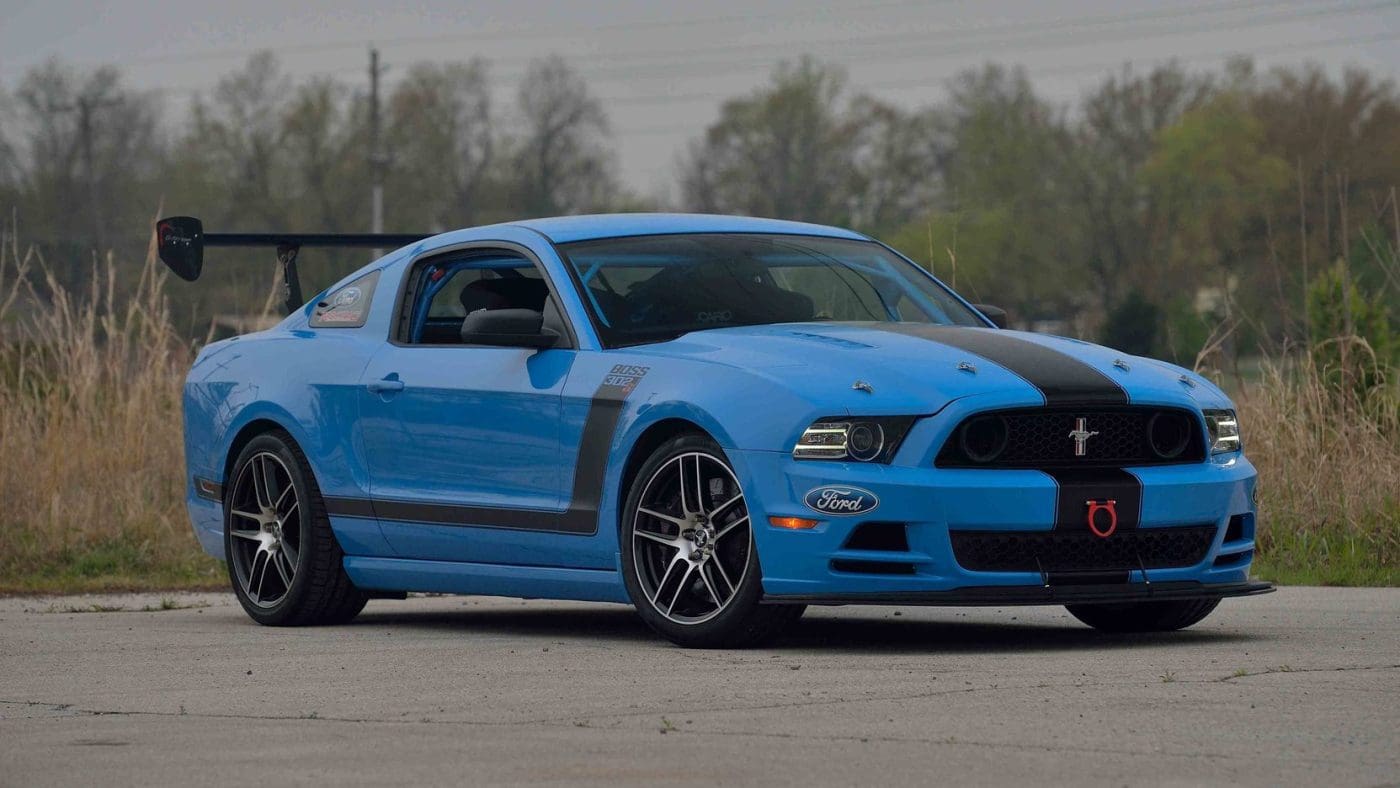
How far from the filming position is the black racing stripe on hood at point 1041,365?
294 inches

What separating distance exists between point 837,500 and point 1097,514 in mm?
822

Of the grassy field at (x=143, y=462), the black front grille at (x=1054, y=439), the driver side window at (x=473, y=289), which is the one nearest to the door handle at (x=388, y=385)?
the driver side window at (x=473, y=289)

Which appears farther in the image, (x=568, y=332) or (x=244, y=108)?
(x=244, y=108)

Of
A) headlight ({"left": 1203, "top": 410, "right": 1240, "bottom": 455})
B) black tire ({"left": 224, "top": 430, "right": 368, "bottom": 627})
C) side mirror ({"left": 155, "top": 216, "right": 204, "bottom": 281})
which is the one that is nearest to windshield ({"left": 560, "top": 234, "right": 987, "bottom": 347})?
headlight ({"left": 1203, "top": 410, "right": 1240, "bottom": 455})

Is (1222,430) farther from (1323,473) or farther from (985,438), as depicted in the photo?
(1323,473)

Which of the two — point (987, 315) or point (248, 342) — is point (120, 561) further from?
point (987, 315)

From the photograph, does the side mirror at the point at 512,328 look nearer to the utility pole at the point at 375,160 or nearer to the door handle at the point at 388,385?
the door handle at the point at 388,385

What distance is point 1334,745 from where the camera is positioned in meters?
5.18

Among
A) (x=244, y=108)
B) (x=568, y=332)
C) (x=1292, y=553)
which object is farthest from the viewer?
(x=244, y=108)

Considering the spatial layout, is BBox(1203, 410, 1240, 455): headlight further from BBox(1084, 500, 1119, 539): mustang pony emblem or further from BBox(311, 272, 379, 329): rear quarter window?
BBox(311, 272, 379, 329): rear quarter window

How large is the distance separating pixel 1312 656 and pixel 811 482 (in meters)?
1.59

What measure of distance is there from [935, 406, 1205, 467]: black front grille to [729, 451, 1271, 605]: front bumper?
6cm

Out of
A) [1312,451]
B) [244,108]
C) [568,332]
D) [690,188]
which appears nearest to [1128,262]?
[690,188]

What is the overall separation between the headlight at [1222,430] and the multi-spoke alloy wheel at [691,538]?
1607 mm
